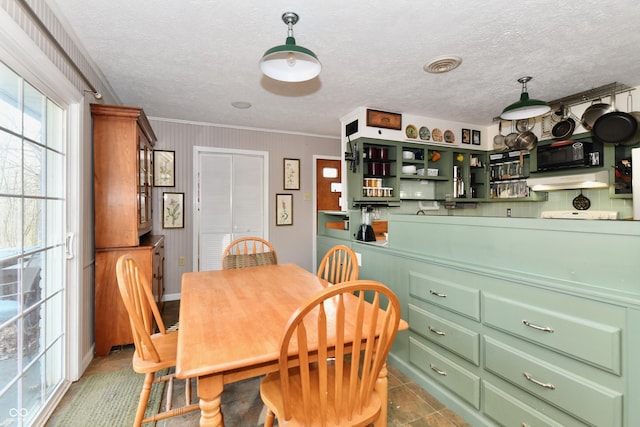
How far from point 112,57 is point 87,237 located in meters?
1.46

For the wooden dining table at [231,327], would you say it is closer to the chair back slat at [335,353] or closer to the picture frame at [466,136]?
the chair back slat at [335,353]

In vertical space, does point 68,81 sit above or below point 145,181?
above

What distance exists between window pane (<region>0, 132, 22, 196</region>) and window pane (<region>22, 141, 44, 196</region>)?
0.07m

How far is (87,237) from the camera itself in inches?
96.9

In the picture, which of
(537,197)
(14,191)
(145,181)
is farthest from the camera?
(537,197)

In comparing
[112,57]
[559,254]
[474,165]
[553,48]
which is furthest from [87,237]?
[474,165]

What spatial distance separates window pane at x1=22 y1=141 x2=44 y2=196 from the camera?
→ 170cm

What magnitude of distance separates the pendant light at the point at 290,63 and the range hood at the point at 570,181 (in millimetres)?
3253

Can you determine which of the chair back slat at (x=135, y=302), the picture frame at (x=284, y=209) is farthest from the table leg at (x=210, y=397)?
the picture frame at (x=284, y=209)

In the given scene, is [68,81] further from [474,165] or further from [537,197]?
[537,197]

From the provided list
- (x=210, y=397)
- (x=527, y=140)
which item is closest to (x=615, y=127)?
(x=527, y=140)

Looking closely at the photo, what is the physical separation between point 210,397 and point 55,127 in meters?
2.17

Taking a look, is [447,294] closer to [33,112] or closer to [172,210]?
[33,112]

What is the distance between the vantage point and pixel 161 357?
1569mm
